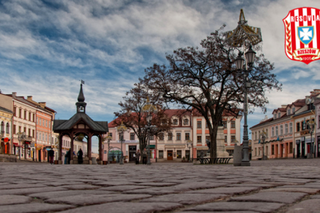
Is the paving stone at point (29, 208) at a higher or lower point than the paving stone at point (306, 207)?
lower

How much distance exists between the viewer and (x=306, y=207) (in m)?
2.94

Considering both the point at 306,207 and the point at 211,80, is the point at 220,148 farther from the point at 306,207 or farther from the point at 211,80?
the point at 306,207

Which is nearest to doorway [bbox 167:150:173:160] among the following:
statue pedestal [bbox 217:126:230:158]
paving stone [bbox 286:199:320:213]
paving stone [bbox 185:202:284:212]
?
statue pedestal [bbox 217:126:230:158]

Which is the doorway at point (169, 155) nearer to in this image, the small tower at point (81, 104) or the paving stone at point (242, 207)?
the small tower at point (81, 104)

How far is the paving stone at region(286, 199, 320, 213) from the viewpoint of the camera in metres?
2.76

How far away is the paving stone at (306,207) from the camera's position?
2760 mm

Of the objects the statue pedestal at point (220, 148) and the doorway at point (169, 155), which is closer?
the statue pedestal at point (220, 148)

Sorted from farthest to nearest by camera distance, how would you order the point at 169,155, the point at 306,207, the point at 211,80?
the point at 169,155 < the point at 211,80 < the point at 306,207

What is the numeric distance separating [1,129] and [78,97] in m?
26.3

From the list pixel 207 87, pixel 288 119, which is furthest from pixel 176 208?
pixel 288 119

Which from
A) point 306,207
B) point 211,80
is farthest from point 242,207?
point 211,80

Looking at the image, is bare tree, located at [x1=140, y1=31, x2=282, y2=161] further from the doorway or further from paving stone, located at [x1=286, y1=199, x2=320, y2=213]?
the doorway

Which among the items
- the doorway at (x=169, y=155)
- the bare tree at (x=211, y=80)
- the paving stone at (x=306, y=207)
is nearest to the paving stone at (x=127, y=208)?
the paving stone at (x=306, y=207)

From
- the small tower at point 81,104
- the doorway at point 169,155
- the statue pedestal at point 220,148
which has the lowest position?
the doorway at point 169,155
